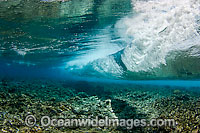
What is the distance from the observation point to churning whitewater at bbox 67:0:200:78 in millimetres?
7363

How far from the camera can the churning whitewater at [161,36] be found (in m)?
7.36

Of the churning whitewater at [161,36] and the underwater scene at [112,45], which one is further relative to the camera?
the churning whitewater at [161,36]

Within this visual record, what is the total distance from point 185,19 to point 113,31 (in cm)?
487

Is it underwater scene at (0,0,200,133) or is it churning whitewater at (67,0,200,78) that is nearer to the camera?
underwater scene at (0,0,200,133)

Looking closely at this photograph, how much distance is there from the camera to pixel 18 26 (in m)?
9.37

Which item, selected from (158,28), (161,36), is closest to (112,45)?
(161,36)

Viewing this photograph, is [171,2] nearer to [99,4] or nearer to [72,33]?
[99,4]

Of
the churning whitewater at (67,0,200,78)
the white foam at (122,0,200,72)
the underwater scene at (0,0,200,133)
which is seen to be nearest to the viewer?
the underwater scene at (0,0,200,133)

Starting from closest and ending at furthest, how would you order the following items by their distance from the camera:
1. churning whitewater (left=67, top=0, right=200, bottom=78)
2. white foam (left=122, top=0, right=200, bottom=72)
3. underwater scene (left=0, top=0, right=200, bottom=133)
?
underwater scene (left=0, top=0, right=200, bottom=133) < white foam (left=122, top=0, right=200, bottom=72) < churning whitewater (left=67, top=0, right=200, bottom=78)

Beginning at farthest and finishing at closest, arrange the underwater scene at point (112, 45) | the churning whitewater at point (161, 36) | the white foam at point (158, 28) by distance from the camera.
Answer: the churning whitewater at point (161, 36), the white foam at point (158, 28), the underwater scene at point (112, 45)

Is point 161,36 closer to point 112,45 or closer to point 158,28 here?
point 158,28

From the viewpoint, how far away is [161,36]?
382 inches

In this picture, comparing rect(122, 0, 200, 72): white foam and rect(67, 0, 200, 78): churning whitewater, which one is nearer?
rect(122, 0, 200, 72): white foam

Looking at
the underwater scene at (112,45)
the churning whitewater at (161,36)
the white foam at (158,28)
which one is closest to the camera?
the underwater scene at (112,45)
